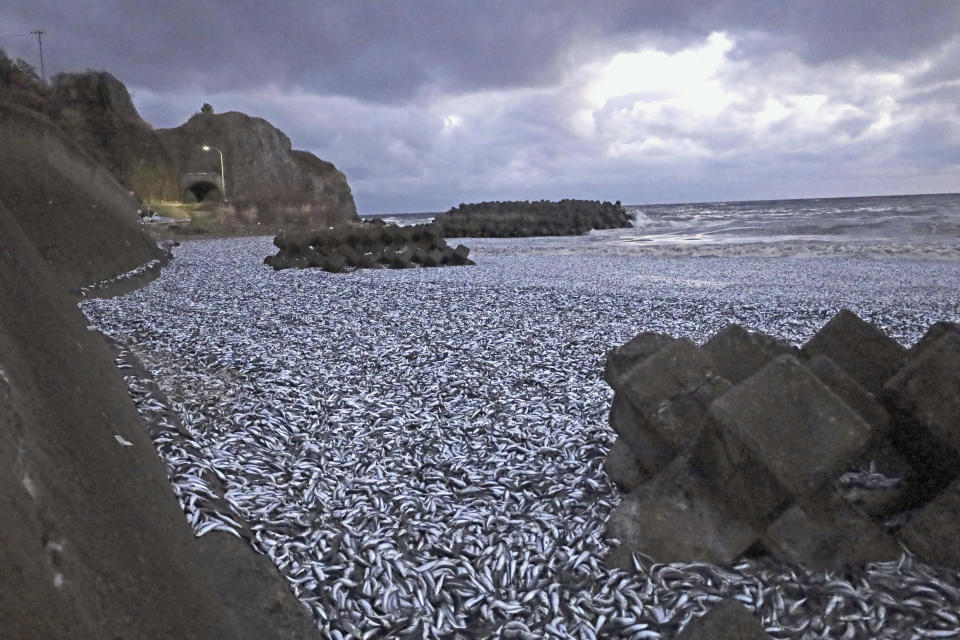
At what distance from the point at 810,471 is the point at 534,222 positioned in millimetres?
41157

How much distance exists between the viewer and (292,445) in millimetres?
3584

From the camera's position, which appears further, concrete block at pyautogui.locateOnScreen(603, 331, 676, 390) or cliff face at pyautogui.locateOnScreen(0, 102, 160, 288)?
cliff face at pyautogui.locateOnScreen(0, 102, 160, 288)

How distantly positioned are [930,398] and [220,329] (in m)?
6.05

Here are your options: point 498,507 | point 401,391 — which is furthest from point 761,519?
point 401,391

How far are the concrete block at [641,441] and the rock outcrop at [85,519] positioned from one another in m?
1.64

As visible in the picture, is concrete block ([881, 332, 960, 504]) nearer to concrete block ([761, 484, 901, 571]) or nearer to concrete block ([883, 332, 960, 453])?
concrete block ([883, 332, 960, 453])

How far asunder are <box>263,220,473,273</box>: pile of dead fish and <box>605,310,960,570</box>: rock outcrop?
470 inches

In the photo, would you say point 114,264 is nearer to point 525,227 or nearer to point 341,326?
point 341,326

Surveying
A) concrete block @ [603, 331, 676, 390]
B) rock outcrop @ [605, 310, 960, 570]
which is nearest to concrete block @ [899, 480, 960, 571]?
rock outcrop @ [605, 310, 960, 570]

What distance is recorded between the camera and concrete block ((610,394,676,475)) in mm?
2784

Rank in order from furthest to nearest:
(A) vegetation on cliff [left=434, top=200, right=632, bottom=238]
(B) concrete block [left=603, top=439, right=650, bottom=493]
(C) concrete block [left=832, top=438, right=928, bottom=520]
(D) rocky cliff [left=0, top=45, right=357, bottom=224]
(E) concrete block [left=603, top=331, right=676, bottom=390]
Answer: (A) vegetation on cliff [left=434, top=200, right=632, bottom=238] < (D) rocky cliff [left=0, top=45, right=357, bottom=224] < (E) concrete block [left=603, top=331, right=676, bottom=390] < (B) concrete block [left=603, top=439, right=650, bottom=493] < (C) concrete block [left=832, top=438, right=928, bottom=520]

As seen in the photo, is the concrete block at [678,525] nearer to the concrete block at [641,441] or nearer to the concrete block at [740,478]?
the concrete block at [740,478]

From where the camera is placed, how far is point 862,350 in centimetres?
294

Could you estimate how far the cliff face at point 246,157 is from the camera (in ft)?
192
